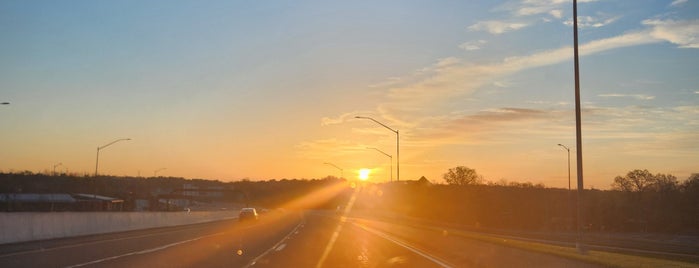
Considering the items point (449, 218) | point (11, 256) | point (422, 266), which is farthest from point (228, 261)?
point (449, 218)

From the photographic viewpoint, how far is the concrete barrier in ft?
113

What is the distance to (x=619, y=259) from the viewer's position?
19.8 metres

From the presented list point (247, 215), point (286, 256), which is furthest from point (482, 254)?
point (247, 215)

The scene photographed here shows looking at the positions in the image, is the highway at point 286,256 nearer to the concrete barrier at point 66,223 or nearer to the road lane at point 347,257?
the road lane at point 347,257

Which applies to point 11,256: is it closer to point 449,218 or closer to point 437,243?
point 437,243

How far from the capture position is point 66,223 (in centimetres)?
4103

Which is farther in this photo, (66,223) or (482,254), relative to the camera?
(66,223)

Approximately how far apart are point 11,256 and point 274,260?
902 cm

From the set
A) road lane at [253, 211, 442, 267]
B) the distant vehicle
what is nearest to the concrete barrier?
the distant vehicle

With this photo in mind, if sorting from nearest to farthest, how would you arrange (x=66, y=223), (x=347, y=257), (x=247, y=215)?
(x=347, y=257)
(x=66, y=223)
(x=247, y=215)

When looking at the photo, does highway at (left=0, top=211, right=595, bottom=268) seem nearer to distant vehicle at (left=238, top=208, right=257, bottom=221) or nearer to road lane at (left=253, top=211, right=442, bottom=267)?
road lane at (left=253, top=211, right=442, bottom=267)

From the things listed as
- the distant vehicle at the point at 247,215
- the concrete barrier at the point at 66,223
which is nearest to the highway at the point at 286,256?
the concrete barrier at the point at 66,223

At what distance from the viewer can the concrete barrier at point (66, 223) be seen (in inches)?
1361

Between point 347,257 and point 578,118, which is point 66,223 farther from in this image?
point 578,118
